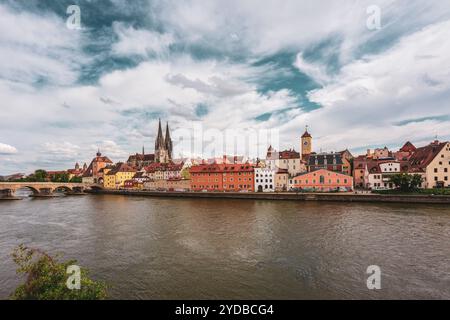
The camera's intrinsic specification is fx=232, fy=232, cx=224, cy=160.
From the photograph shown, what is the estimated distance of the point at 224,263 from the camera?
50.0 ft

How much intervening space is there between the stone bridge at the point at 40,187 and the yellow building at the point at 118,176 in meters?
5.11

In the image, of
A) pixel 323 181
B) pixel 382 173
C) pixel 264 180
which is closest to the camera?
pixel 382 173

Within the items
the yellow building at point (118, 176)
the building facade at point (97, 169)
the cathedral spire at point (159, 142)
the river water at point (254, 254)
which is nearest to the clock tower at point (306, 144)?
the river water at point (254, 254)

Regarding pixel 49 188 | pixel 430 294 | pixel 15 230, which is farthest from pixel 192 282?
pixel 49 188

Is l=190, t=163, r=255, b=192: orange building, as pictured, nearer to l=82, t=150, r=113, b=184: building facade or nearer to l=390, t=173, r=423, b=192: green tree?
l=390, t=173, r=423, b=192: green tree

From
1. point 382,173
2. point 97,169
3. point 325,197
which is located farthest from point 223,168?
point 97,169

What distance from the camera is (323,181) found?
53656mm

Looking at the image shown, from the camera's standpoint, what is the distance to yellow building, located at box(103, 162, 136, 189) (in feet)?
301

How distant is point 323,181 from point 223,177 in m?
25.3

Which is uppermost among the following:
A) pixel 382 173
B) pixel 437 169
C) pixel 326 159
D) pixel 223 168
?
pixel 326 159

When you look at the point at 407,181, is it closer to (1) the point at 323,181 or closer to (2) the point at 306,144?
(1) the point at 323,181

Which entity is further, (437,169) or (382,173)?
(382,173)

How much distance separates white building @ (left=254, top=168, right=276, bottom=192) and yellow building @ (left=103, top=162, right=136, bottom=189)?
188 ft

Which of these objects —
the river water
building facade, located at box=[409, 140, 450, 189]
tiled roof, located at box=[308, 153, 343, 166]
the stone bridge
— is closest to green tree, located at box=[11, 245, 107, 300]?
the river water
